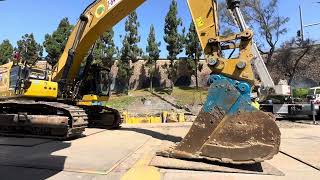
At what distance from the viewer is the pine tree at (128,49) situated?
4450 centimetres

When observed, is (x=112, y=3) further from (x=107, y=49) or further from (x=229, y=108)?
(x=107, y=49)

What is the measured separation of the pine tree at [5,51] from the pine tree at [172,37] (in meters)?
21.8

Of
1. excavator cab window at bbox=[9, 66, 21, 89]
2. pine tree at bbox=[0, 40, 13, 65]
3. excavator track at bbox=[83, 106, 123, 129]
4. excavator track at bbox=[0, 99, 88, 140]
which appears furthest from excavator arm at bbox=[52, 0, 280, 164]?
pine tree at bbox=[0, 40, 13, 65]

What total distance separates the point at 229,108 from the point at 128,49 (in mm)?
37081

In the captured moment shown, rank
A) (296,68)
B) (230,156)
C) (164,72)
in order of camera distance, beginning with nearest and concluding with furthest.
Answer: (230,156)
(296,68)
(164,72)

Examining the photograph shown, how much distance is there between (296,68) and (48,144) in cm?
3856

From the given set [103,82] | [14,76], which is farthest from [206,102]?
[103,82]

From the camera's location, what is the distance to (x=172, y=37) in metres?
43.7

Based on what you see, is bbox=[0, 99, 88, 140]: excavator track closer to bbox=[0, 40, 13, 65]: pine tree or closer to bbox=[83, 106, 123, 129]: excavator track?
bbox=[83, 106, 123, 129]: excavator track

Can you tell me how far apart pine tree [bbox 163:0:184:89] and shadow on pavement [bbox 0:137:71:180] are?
34.6 meters

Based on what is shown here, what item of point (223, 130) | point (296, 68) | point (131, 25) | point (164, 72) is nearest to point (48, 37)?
point (131, 25)

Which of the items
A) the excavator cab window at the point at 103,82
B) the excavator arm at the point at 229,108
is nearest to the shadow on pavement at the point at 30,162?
the excavator arm at the point at 229,108

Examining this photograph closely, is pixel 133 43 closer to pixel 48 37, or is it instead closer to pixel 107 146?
pixel 48 37

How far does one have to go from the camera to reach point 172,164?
779cm
